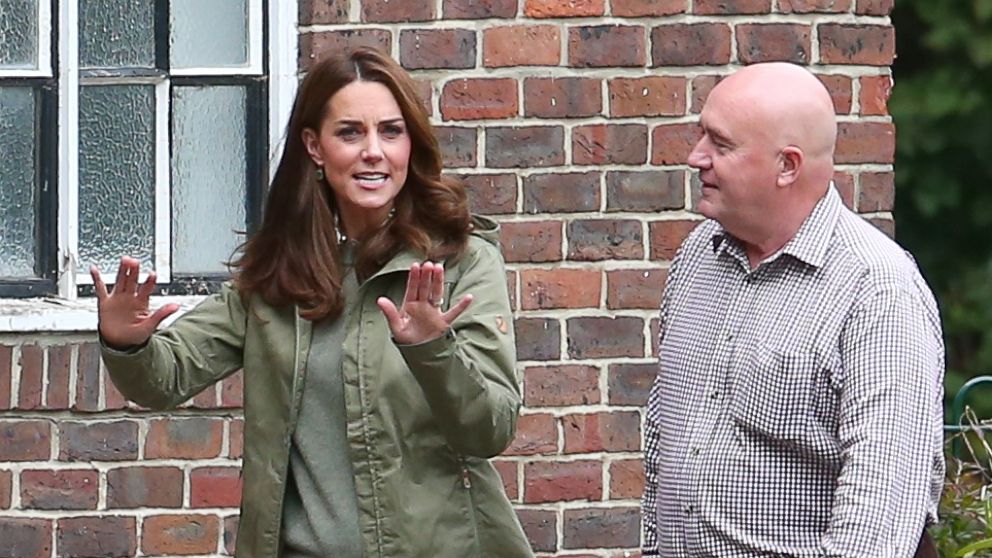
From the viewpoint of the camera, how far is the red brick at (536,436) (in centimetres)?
488

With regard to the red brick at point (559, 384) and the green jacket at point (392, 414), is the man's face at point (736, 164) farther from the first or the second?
the red brick at point (559, 384)

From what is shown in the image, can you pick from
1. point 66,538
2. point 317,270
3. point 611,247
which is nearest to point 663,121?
point 611,247

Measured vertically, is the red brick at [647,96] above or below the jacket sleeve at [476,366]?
above

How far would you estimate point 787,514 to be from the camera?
337 centimetres

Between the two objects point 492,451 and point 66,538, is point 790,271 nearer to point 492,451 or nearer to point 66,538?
point 492,451

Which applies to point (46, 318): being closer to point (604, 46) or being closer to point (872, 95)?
point (604, 46)

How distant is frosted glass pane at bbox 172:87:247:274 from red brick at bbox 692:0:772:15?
1152 millimetres

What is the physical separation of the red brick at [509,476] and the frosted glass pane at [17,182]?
4.04 ft

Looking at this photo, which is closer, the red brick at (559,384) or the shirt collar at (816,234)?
the shirt collar at (816,234)

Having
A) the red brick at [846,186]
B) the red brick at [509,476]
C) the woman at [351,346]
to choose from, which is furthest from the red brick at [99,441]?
the red brick at [846,186]

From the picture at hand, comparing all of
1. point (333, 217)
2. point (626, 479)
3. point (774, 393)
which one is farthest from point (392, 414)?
point (626, 479)

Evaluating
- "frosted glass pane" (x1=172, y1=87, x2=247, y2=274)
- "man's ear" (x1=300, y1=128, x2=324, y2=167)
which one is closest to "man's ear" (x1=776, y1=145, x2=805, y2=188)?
"man's ear" (x1=300, y1=128, x2=324, y2=167)

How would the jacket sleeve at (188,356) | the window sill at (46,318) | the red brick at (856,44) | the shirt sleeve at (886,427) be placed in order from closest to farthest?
the shirt sleeve at (886,427)
the jacket sleeve at (188,356)
the window sill at (46,318)
the red brick at (856,44)

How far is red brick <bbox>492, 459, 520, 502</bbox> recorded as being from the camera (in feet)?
16.0
